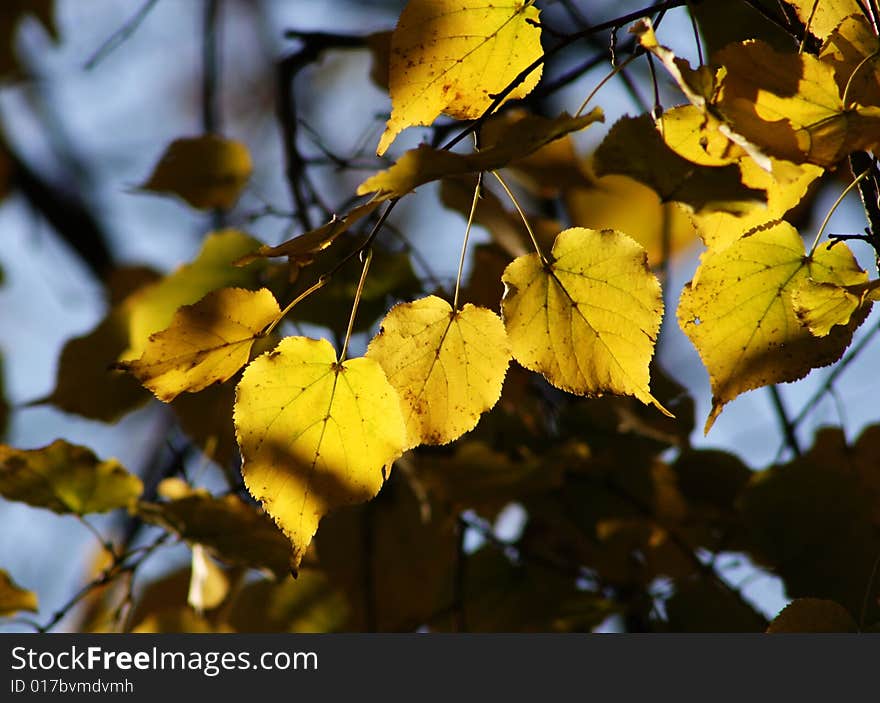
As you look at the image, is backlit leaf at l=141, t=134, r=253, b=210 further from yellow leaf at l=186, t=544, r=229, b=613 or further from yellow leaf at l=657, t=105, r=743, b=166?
yellow leaf at l=657, t=105, r=743, b=166

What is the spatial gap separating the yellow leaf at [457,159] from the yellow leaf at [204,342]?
15 centimetres

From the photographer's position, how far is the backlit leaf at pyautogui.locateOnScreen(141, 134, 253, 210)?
3.55ft

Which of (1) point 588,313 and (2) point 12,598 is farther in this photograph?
(2) point 12,598

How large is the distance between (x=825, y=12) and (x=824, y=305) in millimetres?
175

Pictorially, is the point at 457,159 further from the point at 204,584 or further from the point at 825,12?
the point at 204,584

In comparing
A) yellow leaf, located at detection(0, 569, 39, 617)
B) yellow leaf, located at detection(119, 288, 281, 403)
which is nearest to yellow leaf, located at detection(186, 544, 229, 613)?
yellow leaf, located at detection(0, 569, 39, 617)

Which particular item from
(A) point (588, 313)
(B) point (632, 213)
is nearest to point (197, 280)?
(A) point (588, 313)

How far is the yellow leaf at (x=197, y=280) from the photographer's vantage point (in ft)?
3.22

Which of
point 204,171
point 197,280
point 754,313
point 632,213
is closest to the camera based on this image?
point 754,313

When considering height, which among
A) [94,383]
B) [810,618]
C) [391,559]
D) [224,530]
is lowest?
[810,618]

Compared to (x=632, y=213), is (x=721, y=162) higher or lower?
lower

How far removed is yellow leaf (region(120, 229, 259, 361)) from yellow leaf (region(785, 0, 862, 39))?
0.62 meters

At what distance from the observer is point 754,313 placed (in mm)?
542

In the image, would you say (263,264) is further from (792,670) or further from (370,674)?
(792,670)
